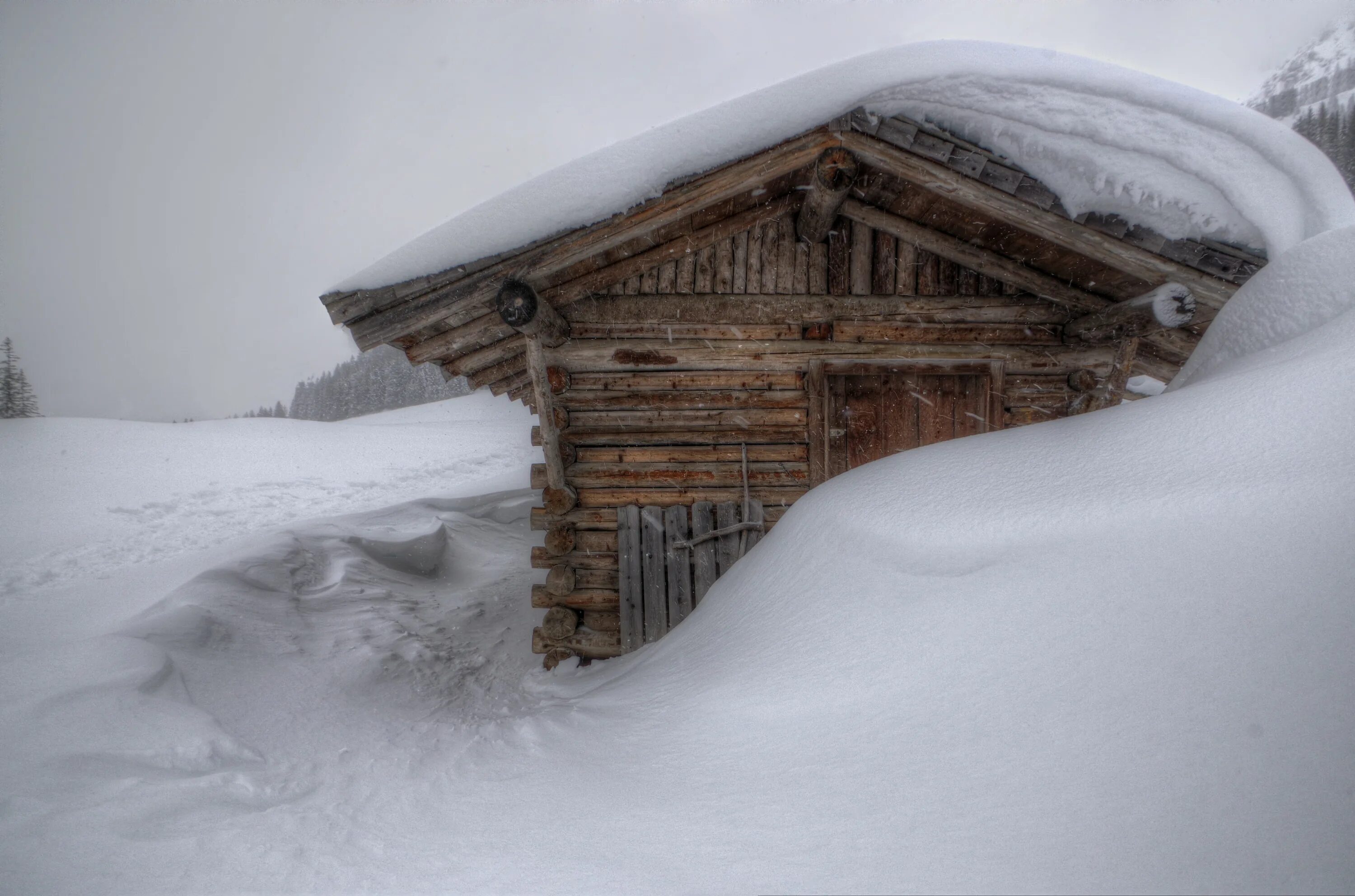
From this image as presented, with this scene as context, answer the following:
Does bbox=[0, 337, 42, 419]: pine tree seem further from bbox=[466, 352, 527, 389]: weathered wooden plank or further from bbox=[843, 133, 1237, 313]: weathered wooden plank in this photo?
bbox=[843, 133, 1237, 313]: weathered wooden plank

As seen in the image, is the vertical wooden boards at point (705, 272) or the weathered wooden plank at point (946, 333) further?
the weathered wooden plank at point (946, 333)

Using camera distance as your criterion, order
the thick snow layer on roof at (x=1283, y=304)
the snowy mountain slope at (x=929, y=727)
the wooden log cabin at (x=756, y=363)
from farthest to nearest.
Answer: the wooden log cabin at (x=756, y=363) → the thick snow layer on roof at (x=1283, y=304) → the snowy mountain slope at (x=929, y=727)

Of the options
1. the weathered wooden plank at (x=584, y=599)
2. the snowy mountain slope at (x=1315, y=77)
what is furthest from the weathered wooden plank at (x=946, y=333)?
the snowy mountain slope at (x=1315, y=77)

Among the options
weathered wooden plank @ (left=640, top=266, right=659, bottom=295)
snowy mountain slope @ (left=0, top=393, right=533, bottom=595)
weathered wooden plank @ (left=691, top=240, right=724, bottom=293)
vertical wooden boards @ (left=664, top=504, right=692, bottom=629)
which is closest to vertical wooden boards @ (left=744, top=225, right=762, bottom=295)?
weathered wooden plank @ (left=691, top=240, right=724, bottom=293)

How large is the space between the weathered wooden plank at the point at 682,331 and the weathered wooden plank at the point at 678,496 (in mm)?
1287

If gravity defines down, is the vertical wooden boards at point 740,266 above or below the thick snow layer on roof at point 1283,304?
above

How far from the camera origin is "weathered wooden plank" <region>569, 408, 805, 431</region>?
4832 mm

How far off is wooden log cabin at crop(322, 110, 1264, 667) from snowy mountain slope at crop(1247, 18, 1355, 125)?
206ft

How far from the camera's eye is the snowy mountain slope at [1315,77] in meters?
55.9

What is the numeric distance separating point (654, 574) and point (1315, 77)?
178271 mm

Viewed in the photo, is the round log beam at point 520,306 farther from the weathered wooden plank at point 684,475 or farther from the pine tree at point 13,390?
the pine tree at point 13,390

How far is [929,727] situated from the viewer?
160cm

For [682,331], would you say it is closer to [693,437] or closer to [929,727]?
[693,437]

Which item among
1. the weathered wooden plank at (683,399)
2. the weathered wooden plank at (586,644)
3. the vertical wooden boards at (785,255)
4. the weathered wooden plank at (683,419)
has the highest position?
the vertical wooden boards at (785,255)
